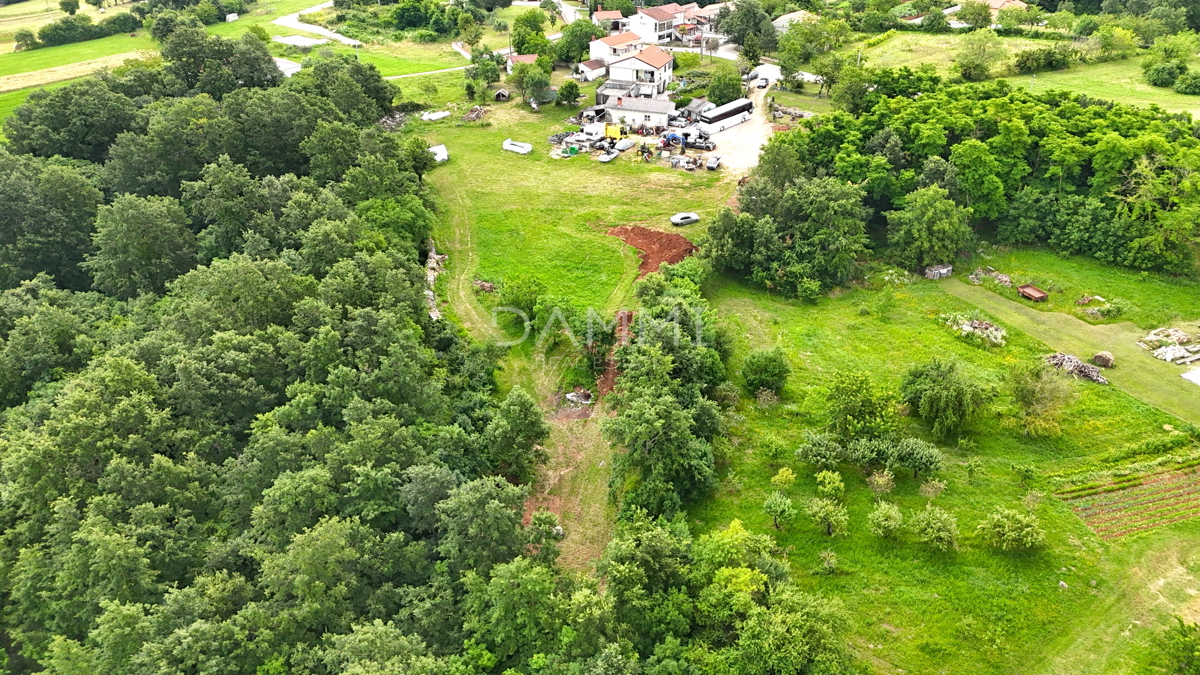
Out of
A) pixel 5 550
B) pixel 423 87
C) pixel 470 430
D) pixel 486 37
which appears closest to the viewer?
pixel 5 550

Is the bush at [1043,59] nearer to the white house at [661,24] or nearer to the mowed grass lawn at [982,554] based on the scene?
the white house at [661,24]

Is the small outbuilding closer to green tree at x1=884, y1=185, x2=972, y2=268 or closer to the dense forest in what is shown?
green tree at x1=884, y1=185, x2=972, y2=268

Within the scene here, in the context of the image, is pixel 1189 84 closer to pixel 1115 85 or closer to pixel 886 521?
pixel 1115 85

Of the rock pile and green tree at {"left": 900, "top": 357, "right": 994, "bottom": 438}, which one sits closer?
green tree at {"left": 900, "top": 357, "right": 994, "bottom": 438}

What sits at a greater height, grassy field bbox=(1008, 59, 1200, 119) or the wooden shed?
grassy field bbox=(1008, 59, 1200, 119)

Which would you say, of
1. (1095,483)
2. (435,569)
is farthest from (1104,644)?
(435,569)

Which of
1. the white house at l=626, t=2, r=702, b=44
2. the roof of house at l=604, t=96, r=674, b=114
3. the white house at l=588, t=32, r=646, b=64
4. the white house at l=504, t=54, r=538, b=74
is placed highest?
the white house at l=626, t=2, r=702, b=44

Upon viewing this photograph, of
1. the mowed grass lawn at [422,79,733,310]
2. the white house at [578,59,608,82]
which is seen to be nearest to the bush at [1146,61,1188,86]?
the mowed grass lawn at [422,79,733,310]

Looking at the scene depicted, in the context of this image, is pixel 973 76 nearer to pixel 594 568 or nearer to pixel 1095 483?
pixel 1095 483
